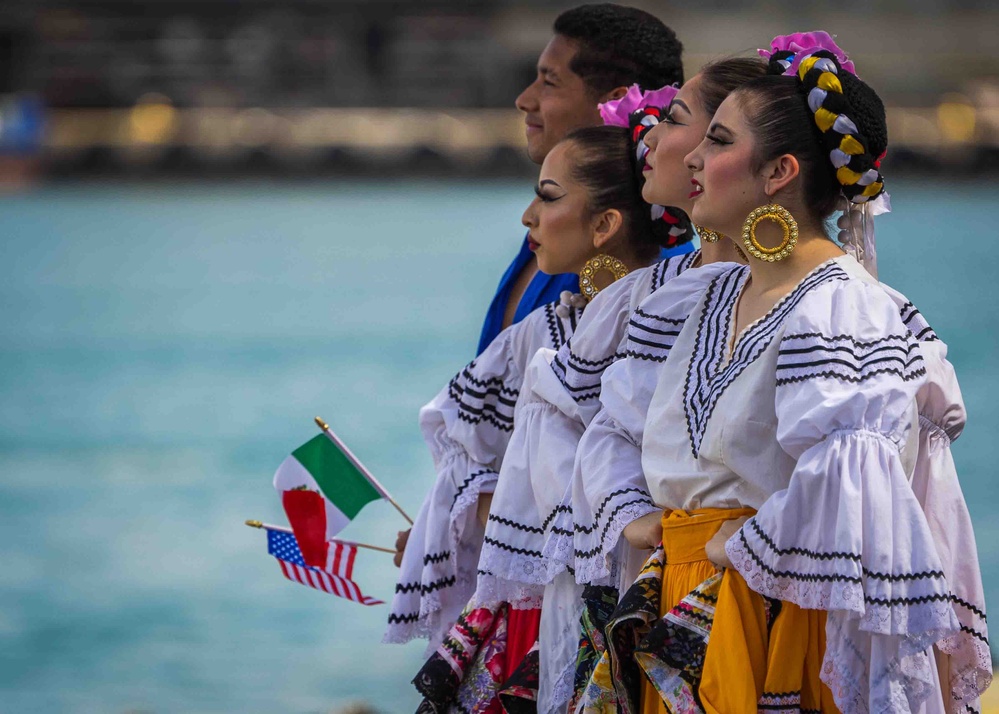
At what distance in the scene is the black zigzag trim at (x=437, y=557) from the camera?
2.95m

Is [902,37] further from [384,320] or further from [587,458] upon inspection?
[587,458]

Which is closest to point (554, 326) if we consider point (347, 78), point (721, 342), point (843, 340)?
point (721, 342)

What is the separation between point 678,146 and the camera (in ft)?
8.34

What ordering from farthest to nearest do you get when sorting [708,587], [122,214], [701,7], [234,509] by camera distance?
1. [701,7]
2. [122,214]
3. [234,509]
4. [708,587]

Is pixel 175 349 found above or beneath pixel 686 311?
above

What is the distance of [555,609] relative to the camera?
262 centimetres

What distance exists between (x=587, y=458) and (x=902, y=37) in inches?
1629

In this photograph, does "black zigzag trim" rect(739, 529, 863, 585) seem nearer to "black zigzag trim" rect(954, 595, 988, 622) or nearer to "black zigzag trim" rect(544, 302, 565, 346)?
"black zigzag trim" rect(954, 595, 988, 622)

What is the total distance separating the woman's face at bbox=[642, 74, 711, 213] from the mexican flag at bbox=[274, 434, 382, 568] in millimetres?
1101

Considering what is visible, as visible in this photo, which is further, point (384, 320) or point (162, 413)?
point (384, 320)

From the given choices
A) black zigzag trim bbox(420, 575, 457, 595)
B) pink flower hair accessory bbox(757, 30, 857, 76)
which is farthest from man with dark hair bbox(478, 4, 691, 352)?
pink flower hair accessory bbox(757, 30, 857, 76)

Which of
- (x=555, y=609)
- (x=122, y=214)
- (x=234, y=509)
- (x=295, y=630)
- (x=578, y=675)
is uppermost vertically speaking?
(x=122, y=214)

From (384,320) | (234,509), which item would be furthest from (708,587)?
(384,320)

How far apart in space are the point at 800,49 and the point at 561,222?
60cm
